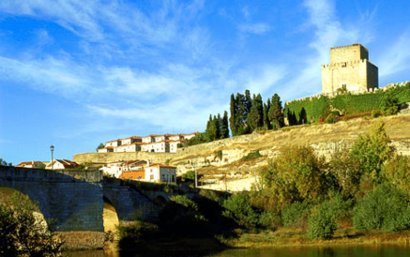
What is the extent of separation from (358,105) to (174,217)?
4166 centimetres

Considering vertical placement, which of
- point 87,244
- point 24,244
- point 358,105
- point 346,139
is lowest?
point 87,244

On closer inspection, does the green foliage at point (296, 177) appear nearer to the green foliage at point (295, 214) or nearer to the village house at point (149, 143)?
the green foliage at point (295, 214)

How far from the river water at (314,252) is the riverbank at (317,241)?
2.06m

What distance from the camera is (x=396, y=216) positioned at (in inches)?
1526

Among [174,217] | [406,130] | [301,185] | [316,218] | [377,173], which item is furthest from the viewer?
[406,130]

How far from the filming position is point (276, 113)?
3081 inches

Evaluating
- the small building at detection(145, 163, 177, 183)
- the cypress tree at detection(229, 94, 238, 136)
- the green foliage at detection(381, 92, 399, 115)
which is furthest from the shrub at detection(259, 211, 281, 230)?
the cypress tree at detection(229, 94, 238, 136)

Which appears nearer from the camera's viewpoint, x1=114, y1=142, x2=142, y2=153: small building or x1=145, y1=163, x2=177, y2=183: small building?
x1=145, y1=163, x2=177, y2=183: small building

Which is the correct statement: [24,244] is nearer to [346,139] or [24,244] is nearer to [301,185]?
[301,185]

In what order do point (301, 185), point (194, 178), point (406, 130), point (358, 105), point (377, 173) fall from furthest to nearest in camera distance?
point (358, 105), point (194, 178), point (406, 130), point (377, 173), point (301, 185)

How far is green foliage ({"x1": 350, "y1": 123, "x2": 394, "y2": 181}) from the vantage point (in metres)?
51.1

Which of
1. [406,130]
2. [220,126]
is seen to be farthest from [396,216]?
[220,126]

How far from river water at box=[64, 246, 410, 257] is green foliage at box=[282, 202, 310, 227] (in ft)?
29.6

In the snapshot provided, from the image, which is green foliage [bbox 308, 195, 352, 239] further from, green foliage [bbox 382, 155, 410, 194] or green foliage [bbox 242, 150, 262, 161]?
green foliage [bbox 242, 150, 262, 161]
